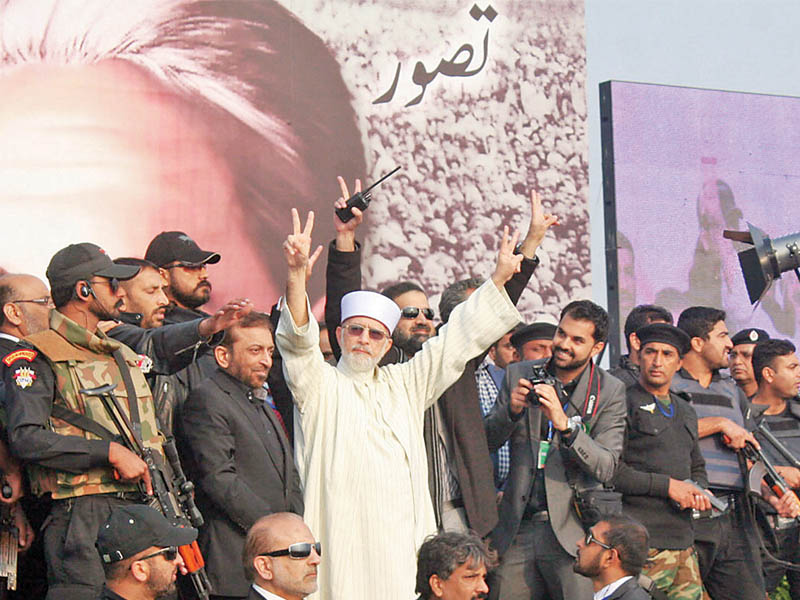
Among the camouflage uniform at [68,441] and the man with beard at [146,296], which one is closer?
the camouflage uniform at [68,441]

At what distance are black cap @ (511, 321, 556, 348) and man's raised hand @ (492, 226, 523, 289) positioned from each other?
160 cm

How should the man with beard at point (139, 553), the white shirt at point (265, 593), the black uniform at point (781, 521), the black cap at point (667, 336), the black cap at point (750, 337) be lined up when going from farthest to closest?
the black cap at point (750, 337)
the black uniform at point (781, 521)
the black cap at point (667, 336)
the white shirt at point (265, 593)
the man with beard at point (139, 553)

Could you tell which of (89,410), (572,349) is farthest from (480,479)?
(89,410)

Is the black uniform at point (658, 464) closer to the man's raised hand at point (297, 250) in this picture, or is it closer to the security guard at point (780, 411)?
the security guard at point (780, 411)

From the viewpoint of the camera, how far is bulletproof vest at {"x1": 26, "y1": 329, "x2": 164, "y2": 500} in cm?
479

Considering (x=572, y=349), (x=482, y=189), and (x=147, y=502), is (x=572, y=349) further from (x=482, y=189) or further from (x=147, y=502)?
(x=482, y=189)

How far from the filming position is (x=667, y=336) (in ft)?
22.2

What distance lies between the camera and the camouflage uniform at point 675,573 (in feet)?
21.2

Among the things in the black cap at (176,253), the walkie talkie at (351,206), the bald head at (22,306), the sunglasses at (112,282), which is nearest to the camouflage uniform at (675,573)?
the walkie talkie at (351,206)

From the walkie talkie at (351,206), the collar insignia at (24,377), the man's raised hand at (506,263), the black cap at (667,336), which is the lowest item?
the black cap at (667,336)

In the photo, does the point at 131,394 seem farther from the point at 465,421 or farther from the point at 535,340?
the point at 535,340

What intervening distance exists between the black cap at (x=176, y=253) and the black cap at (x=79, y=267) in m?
0.98

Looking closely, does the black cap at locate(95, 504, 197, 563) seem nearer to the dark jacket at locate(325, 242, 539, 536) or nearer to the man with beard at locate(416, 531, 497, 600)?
the man with beard at locate(416, 531, 497, 600)

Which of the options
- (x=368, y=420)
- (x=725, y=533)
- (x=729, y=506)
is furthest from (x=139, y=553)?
(x=729, y=506)
